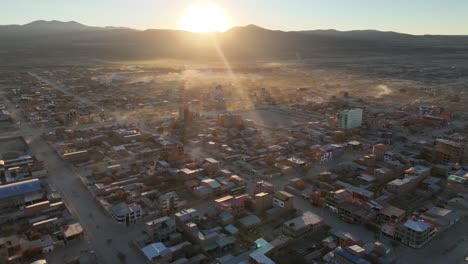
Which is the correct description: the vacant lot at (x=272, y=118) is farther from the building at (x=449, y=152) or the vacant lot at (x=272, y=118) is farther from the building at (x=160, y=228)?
the building at (x=160, y=228)

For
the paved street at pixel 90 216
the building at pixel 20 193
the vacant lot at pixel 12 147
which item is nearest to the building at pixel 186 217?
the paved street at pixel 90 216

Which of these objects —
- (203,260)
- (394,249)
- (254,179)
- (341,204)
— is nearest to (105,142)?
(254,179)

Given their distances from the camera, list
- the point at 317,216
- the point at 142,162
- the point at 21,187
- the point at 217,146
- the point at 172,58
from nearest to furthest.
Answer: the point at 317,216 → the point at 21,187 → the point at 142,162 → the point at 217,146 → the point at 172,58

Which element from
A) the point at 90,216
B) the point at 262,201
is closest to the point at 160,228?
the point at 90,216

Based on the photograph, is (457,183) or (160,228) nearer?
(160,228)

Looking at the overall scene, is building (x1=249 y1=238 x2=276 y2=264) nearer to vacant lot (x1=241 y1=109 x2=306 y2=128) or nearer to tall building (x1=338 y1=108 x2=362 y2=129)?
vacant lot (x1=241 y1=109 x2=306 y2=128)

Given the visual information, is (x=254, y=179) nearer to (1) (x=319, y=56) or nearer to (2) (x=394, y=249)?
(2) (x=394, y=249)

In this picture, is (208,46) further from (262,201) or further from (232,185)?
(262,201)
